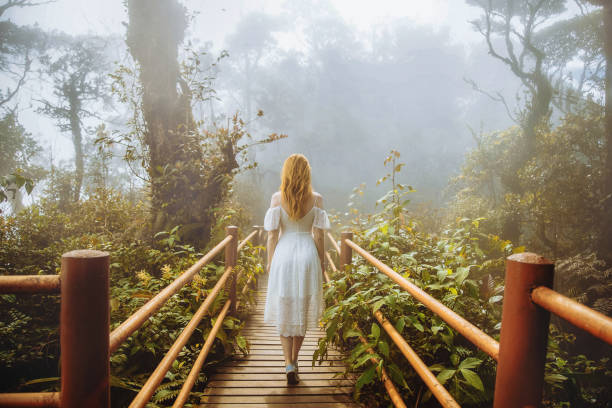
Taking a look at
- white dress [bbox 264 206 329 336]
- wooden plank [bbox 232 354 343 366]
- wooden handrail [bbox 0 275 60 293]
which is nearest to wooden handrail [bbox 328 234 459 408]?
white dress [bbox 264 206 329 336]

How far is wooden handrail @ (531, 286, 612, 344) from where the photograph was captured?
0.59m

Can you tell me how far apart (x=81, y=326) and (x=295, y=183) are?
69.6 inches

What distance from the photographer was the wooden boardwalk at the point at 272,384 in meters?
2.22

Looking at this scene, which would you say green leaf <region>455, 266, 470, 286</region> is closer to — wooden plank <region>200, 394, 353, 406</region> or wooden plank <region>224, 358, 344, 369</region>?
wooden plank <region>200, 394, 353, 406</region>

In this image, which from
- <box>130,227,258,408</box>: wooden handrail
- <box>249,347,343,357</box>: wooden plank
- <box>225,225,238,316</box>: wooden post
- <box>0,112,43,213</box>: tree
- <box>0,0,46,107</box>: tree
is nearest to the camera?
<box>130,227,258,408</box>: wooden handrail

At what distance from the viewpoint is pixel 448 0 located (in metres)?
41.4

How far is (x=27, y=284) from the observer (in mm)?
773

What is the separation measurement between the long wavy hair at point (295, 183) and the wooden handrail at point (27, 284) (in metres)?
1.75

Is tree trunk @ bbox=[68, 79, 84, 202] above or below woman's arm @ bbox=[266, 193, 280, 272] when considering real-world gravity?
above

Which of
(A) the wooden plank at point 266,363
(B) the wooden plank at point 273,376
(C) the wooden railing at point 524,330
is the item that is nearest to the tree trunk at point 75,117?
(A) the wooden plank at point 266,363

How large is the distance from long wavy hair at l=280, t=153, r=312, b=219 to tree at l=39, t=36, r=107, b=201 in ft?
54.8

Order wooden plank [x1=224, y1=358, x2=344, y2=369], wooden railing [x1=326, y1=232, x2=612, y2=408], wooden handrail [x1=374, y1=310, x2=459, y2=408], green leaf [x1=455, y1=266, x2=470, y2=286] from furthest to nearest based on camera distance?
wooden plank [x1=224, y1=358, x2=344, y2=369]
green leaf [x1=455, y1=266, x2=470, y2=286]
wooden handrail [x1=374, y1=310, x2=459, y2=408]
wooden railing [x1=326, y1=232, x2=612, y2=408]

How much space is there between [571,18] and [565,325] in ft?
50.0

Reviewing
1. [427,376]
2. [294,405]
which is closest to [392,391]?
A: [427,376]
